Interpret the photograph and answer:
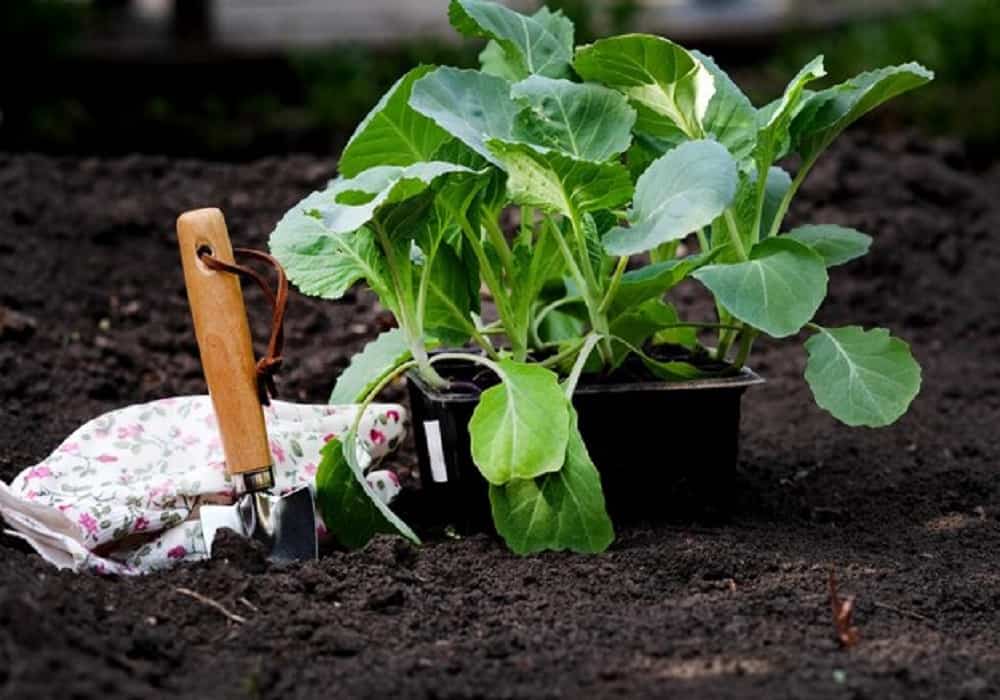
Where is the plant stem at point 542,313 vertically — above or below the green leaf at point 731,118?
below

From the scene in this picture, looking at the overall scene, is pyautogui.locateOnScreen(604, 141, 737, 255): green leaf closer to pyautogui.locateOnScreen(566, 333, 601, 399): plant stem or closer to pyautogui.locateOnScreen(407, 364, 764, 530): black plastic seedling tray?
pyautogui.locateOnScreen(566, 333, 601, 399): plant stem

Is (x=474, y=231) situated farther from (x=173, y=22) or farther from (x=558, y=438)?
(x=173, y=22)

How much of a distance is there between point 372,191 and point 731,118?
706 millimetres

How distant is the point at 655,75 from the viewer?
2578 mm

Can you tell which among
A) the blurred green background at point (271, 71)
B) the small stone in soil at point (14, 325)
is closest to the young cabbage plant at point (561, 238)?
the small stone in soil at point (14, 325)

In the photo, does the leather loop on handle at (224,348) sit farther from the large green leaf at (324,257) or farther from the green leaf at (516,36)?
the green leaf at (516,36)

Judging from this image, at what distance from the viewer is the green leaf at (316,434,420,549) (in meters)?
2.49

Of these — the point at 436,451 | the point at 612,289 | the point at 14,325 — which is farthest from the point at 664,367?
the point at 14,325

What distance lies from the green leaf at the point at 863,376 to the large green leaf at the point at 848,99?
14.2 inches

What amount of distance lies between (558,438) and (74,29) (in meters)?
5.61

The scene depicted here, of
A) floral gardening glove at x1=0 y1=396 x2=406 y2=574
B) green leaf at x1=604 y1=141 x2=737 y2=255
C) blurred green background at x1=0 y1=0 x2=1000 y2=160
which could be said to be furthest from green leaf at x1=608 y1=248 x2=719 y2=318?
blurred green background at x1=0 y1=0 x2=1000 y2=160

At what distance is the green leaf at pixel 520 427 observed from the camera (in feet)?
7.66

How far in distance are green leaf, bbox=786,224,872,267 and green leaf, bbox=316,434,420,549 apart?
888 mm

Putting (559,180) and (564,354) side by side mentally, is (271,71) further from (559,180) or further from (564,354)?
(559,180)
